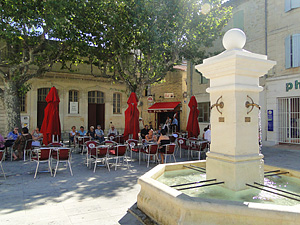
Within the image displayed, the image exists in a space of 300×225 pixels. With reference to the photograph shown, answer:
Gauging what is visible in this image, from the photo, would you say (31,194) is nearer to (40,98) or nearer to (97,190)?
(97,190)

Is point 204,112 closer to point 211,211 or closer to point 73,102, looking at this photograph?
point 73,102

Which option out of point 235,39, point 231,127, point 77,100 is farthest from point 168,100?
point 231,127

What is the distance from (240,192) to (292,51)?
40.5 feet

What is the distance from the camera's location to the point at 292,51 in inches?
525

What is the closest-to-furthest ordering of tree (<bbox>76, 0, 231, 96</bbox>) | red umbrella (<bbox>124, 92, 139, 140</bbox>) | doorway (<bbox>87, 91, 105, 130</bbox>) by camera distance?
1. red umbrella (<bbox>124, 92, 139, 140</bbox>)
2. tree (<bbox>76, 0, 231, 96</bbox>)
3. doorway (<bbox>87, 91, 105, 130</bbox>)

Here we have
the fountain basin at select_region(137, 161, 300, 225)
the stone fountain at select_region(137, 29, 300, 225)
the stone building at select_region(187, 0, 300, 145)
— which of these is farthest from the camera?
the stone building at select_region(187, 0, 300, 145)

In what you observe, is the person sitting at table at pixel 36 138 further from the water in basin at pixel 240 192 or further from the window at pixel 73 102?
the window at pixel 73 102

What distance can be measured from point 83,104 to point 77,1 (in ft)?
26.5

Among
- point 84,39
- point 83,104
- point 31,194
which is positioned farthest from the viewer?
point 83,104

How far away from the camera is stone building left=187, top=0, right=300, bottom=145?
43.5ft

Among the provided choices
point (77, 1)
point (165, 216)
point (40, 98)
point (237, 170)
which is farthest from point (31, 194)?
point (40, 98)

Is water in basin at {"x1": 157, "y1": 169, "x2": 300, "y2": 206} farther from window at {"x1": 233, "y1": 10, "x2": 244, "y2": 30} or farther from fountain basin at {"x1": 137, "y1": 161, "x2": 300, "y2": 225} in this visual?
window at {"x1": 233, "y1": 10, "x2": 244, "y2": 30}

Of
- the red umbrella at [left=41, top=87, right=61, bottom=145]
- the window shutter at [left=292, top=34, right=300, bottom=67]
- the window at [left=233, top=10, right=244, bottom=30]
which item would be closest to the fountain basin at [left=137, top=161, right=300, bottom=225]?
the red umbrella at [left=41, top=87, right=61, bottom=145]

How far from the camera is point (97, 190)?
551 cm
